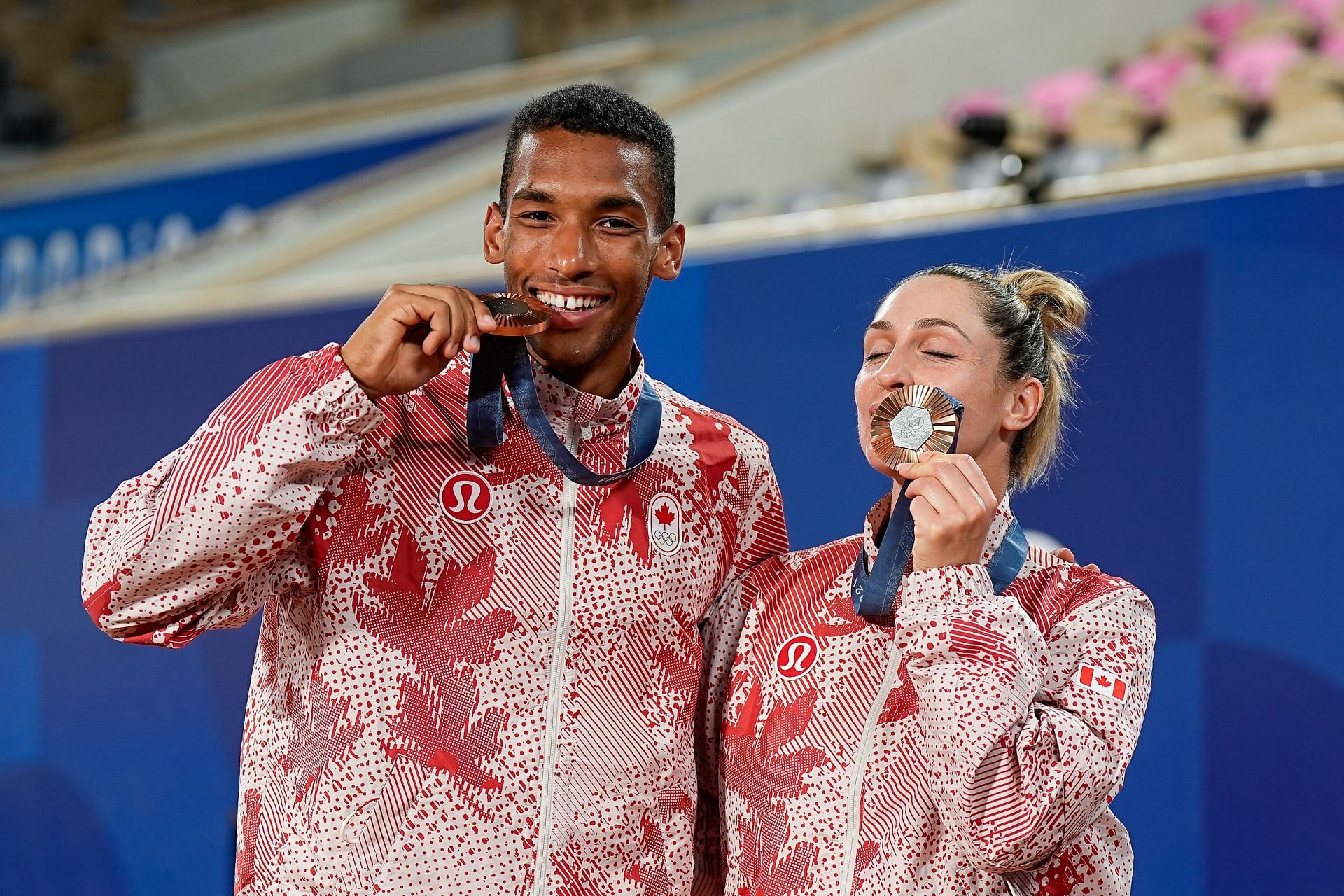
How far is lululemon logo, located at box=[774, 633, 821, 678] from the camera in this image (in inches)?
68.5

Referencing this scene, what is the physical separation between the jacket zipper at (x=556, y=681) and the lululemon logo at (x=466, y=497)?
0.30 feet

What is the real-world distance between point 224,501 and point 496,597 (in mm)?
335

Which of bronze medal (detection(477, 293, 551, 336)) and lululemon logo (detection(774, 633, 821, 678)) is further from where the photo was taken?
lululemon logo (detection(774, 633, 821, 678))

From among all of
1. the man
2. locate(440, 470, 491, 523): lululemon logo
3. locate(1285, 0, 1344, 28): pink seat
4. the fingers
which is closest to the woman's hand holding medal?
the fingers

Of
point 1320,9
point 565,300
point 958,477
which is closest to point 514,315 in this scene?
point 565,300

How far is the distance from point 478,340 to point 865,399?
473 millimetres

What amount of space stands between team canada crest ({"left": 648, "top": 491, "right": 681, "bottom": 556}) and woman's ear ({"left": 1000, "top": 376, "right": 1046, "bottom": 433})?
39cm

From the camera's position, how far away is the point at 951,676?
1.47 meters

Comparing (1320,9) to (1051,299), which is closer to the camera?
(1051,299)

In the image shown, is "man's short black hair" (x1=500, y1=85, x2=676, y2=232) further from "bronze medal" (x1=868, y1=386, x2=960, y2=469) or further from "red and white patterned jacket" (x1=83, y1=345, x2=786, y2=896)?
"bronze medal" (x1=868, y1=386, x2=960, y2=469)

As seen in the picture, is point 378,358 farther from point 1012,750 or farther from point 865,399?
point 1012,750

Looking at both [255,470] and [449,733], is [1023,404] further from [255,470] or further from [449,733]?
[255,470]

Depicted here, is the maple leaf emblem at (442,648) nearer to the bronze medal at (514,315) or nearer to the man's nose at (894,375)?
the bronze medal at (514,315)

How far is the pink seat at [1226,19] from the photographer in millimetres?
4824
